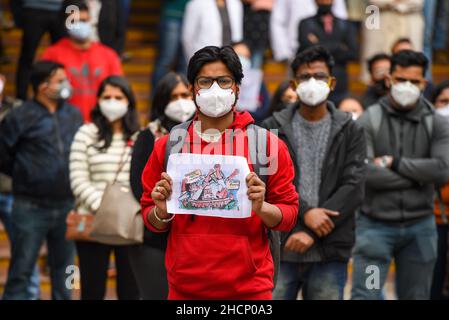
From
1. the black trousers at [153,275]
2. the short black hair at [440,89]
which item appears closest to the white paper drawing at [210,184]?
the black trousers at [153,275]

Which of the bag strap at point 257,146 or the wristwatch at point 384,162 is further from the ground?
the bag strap at point 257,146

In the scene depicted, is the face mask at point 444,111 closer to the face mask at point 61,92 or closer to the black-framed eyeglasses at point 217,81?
the face mask at point 61,92

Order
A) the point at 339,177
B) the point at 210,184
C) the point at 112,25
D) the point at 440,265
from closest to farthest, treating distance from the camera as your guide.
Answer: the point at 210,184 → the point at 339,177 → the point at 440,265 → the point at 112,25

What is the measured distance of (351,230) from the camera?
7.47m

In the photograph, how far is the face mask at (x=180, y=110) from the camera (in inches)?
301

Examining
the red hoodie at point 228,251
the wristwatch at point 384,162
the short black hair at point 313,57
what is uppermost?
the short black hair at point 313,57

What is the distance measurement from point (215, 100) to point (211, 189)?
0.45 metres

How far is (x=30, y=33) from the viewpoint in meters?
11.9

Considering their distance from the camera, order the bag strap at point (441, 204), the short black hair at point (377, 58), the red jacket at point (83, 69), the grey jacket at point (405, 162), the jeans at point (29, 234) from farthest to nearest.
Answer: the red jacket at point (83, 69) < the short black hair at point (377, 58) < the bag strap at point (441, 204) < the jeans at point (29, 234) < the grey jacket at point (405, 162)

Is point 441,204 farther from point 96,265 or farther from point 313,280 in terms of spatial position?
point 96,265

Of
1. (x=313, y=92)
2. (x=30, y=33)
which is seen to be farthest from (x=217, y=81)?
(x=30, y=33)

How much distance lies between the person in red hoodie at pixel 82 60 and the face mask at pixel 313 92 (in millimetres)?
3998
